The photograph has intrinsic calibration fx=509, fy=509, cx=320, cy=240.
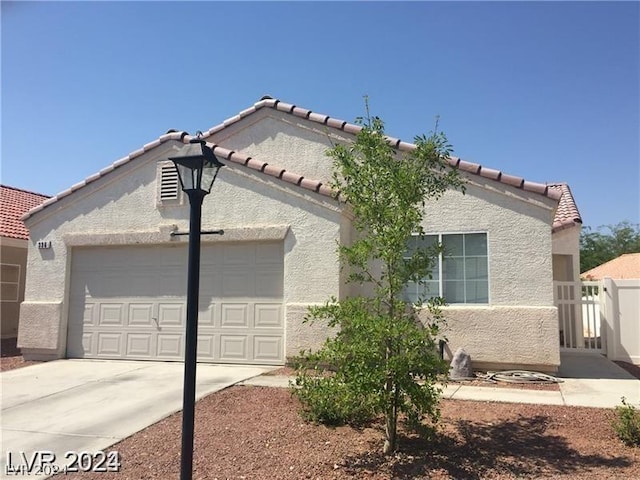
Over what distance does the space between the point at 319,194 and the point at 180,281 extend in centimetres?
364

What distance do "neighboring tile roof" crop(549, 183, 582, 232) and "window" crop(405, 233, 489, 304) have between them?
11.9 feet

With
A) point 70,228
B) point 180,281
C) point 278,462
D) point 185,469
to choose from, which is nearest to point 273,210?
point 180,281

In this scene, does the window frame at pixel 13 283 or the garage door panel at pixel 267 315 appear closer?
the garage door panel at pixel 267 315

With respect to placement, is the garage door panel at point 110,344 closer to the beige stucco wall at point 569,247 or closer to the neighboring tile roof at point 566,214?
the neighboring tile roof at point 566,214

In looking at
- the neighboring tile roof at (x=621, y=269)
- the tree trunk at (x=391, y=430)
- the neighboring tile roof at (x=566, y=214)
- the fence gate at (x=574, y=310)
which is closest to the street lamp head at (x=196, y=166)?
the tree trunk at (x=391, y=430)

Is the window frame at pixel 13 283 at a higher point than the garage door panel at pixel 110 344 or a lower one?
higher

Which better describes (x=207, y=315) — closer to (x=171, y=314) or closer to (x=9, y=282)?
(x=171, y=314)

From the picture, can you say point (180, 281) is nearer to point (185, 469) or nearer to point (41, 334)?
point (41, 334)

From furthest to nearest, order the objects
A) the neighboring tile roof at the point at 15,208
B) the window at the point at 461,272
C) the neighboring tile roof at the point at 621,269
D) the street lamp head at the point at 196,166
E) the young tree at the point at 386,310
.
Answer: the neighboring tile roof at the point at 621,269
the neighboring tile roof at the point at 15,208
the window at the point at 461,272
the young tree at the point at 386,310
the street lamp head at the point at 196,166

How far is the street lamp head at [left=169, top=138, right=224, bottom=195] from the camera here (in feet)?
15.7

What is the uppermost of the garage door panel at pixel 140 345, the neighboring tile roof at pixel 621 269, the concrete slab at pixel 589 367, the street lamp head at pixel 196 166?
the neighboring tile roof at pixel 621 269

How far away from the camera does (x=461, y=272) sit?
9984 mm

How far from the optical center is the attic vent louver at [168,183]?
438 inches

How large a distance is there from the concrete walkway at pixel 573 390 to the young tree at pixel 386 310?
8.81 feet
